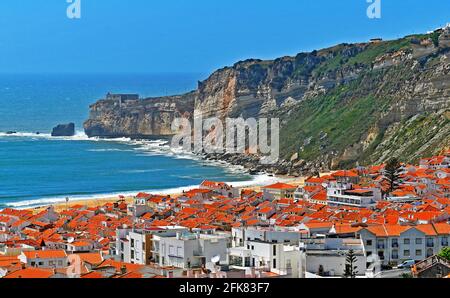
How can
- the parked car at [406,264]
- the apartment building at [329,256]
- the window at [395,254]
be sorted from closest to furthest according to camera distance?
the apartment building at [329,256] < the parked car at [406,264] < the window at [395,254]

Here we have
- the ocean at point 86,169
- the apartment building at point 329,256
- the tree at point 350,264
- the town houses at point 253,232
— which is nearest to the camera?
the tree at point 350,264

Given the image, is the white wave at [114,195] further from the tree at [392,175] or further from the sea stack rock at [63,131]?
the sea stack rock at [63,131]

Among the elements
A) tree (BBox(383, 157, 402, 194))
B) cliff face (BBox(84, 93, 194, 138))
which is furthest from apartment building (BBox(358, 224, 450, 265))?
cliff face (BBox(84, 93, 194, 138))

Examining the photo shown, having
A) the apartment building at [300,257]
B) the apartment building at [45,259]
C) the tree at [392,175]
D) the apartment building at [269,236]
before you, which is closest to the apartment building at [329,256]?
the apartment building at [300,257]

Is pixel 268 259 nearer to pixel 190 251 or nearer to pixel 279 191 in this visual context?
pixel 190 251

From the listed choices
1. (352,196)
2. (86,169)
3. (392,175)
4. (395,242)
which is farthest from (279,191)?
(86,169)
